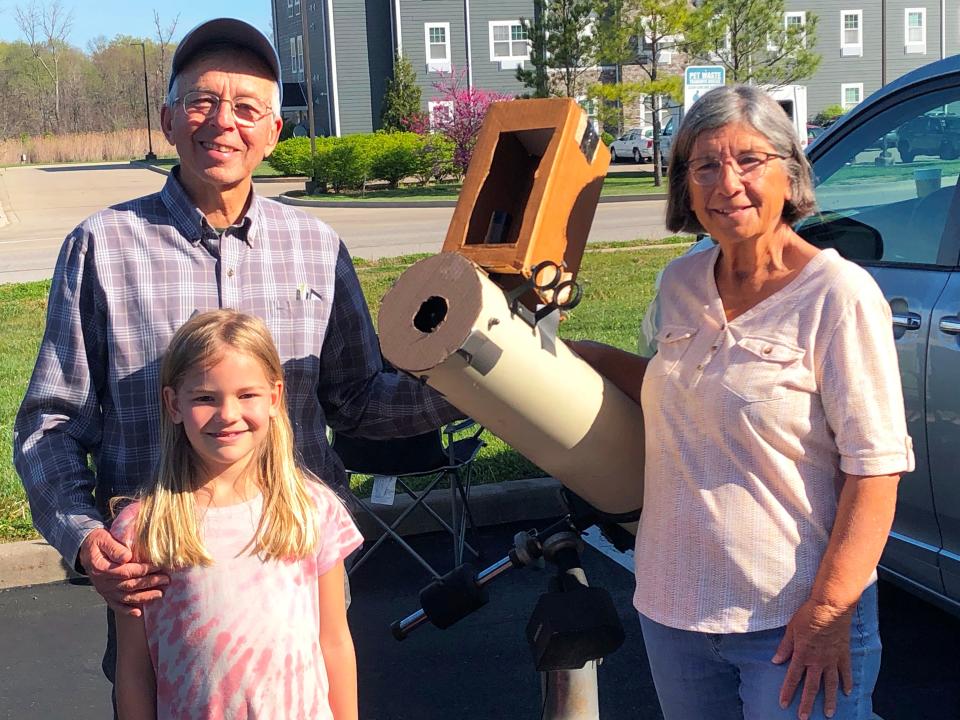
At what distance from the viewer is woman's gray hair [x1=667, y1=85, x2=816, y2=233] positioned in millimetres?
2074

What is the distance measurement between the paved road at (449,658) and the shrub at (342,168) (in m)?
25.5

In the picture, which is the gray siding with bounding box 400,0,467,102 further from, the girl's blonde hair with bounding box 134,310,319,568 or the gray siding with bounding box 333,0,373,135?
the girl's blonde hair with bounding box 134,310,319,568

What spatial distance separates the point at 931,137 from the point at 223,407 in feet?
9.19

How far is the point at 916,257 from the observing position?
3605 millimetres

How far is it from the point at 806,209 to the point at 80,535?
1533mm

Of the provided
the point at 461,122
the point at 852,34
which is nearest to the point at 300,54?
the point at 461,122

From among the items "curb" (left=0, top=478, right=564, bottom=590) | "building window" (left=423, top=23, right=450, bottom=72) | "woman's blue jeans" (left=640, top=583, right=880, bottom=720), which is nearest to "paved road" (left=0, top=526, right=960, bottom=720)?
"curb" (left=0, top=478, right=564, bottom=590)

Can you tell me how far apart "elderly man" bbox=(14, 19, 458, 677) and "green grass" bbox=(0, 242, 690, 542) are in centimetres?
160

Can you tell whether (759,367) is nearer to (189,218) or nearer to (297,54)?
(189,218)

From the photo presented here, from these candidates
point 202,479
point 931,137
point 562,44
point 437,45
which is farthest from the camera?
point 437,45

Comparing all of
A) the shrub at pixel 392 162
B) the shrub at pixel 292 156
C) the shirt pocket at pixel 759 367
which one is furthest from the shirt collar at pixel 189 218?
the shrub at pixel 292 156

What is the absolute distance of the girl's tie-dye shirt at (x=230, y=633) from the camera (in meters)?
2.10

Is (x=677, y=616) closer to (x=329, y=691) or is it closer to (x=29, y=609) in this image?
(x=329, y=691)

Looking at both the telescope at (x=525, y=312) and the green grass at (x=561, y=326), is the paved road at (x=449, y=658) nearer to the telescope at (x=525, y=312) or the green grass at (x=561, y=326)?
the green grass at (x=561, y=326)
